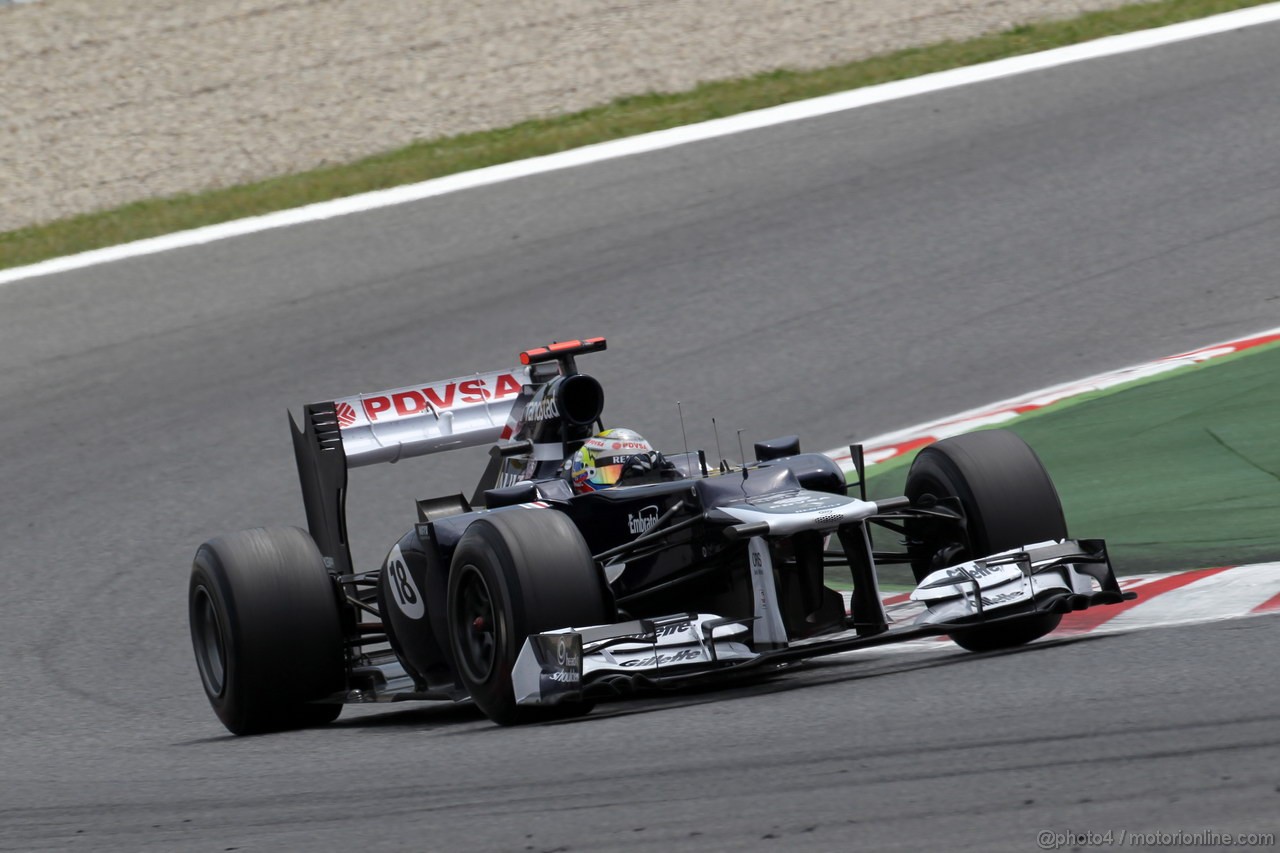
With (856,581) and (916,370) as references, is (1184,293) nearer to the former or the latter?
(916,370)

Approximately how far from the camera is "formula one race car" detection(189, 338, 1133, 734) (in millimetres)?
6988

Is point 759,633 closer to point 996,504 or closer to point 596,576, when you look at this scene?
point 596,576

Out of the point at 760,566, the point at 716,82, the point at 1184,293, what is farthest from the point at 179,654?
the point at 716,82

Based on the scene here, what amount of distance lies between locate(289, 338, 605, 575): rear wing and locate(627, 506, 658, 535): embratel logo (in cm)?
161

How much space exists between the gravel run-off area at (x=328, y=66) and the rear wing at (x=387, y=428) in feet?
31.7

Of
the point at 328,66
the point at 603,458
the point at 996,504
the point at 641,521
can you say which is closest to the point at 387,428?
the point at 603,458

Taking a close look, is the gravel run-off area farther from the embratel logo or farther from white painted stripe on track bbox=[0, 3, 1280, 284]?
the embratel logo

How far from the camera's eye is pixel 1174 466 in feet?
33.0

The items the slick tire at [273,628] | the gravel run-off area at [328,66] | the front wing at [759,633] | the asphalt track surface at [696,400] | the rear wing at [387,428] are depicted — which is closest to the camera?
the asphalt track surface at [696,400]

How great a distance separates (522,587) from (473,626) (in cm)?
59

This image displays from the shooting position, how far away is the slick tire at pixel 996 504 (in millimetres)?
7566

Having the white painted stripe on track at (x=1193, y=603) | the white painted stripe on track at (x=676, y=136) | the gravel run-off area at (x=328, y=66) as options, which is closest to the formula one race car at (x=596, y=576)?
the white painted stripe on track at (x=1193, y=603)

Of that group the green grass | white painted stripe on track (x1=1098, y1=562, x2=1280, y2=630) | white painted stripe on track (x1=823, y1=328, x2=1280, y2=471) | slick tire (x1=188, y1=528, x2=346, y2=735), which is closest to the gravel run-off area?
white painted stripe on track (x1=823, y1=328, x2=1280, y2=471)

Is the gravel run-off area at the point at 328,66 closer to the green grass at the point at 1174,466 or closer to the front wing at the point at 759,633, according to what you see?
the green grass at the point at 1174,466
